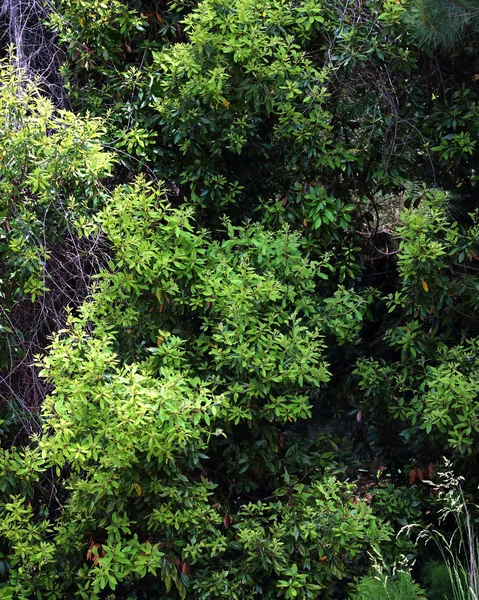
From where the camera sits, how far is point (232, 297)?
4.31m

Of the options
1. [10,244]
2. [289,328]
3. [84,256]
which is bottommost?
[289,328]

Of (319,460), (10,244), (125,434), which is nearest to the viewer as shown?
(125,434)

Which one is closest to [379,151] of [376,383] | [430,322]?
[430,322]

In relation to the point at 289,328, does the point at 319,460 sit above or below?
below

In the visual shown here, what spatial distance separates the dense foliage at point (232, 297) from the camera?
13.6ft

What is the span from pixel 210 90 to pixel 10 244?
4.49 feet

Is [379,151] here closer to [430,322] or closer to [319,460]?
[430,322]

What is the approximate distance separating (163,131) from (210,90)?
0.47 m

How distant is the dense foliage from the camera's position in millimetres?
4156

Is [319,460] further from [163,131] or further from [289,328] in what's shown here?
[163,131]

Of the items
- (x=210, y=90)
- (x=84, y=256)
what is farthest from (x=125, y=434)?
(x=210, y=90)

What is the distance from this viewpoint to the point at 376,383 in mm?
4836

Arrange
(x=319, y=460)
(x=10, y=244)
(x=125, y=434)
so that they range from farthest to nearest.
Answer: (x=319, y=460) < (x=10, y=244) < (x=125, y=434)

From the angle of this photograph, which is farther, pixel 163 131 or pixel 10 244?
pixel 163 131
